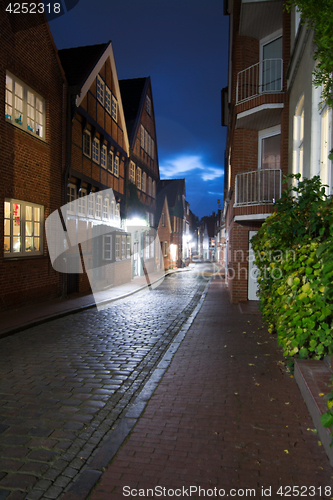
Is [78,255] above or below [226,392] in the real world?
above

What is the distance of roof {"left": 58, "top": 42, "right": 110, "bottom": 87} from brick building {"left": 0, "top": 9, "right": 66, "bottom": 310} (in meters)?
1.53

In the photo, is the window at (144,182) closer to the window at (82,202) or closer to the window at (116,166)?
the window at (116,166)

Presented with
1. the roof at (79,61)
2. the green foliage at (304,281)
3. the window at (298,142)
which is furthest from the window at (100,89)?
the green foliage at (304,281)

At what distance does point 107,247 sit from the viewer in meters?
17.0

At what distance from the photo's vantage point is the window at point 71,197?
14.1m

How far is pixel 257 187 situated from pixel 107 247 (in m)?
7.81

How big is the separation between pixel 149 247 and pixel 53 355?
21704mm

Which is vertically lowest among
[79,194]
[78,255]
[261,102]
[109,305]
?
[109,305]

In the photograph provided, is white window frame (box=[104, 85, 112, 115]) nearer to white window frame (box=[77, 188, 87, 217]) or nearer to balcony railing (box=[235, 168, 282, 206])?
white window frame (box=[77, 188, 87, 217])

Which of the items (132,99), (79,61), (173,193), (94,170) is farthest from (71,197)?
(173,193)

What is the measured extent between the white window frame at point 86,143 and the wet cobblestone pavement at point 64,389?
8.62 meters

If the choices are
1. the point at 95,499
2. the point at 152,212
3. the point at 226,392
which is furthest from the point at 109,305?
the point at 152,212

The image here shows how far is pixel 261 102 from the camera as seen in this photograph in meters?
11.0

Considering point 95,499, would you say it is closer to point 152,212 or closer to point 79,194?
point 79,194
